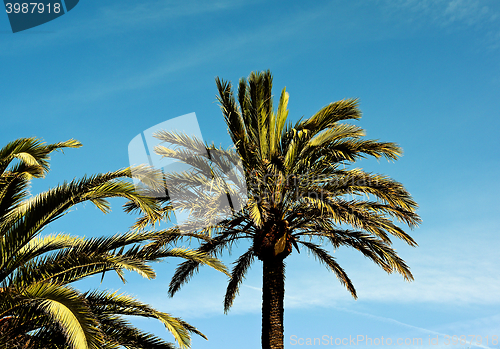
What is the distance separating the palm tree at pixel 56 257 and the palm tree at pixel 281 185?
3243 mm

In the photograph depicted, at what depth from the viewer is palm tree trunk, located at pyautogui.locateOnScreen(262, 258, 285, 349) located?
1201cm

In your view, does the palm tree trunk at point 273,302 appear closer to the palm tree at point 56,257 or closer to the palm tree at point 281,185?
the palm tree at point 281,185

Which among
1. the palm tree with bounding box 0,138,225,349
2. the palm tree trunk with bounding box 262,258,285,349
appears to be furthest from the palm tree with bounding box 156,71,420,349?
the palm tree with bounding box 0,138,225,349

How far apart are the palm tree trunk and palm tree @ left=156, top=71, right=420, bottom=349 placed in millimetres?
25

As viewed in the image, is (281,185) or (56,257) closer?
(56,257)

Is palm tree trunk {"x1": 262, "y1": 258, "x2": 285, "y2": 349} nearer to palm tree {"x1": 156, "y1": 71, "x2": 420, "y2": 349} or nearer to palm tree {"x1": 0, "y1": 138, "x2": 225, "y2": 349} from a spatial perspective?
palm tree {"x1": 156, "y1": 71, "x2": 420, "y2": 349}

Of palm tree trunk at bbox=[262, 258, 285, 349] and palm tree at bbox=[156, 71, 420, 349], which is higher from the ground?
palm tree at bbox=[156, 71, 420, 349]

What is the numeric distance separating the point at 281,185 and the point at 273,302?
3.06m

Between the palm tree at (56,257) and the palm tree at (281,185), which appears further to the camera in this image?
the palm tree at (281,185)

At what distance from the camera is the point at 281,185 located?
12.1 metres

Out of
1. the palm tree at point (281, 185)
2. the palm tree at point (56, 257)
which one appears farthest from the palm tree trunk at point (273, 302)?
the palm tree at point (56, 257)

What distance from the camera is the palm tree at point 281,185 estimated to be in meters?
11.8

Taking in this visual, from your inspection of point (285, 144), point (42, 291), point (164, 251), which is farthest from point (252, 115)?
point (42, 291)

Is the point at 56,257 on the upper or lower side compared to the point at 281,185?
lower
